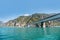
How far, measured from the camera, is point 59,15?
56.6m
